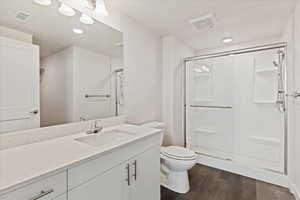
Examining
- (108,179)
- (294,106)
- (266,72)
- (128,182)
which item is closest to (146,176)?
(128,182)

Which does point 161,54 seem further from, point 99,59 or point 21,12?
→ point 21,12

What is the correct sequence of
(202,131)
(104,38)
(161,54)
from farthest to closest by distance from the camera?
1. (202,131)
2. (161,54)
3. (104,38)

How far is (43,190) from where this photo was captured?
0.68 metres

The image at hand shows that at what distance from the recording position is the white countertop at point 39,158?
642mm

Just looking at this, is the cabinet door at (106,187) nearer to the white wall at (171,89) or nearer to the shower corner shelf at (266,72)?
the white wall at (171,89)

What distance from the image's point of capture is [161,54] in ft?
8.75

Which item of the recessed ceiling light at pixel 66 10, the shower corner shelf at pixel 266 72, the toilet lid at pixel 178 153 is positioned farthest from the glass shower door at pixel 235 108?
the recessed ceiling light at pixel 66 10

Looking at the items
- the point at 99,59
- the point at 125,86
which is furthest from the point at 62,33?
the point at 125,86

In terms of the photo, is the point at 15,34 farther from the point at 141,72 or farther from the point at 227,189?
the point at 227,189

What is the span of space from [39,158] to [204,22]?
7.50ft

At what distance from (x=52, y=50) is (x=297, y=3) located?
2.47 meters

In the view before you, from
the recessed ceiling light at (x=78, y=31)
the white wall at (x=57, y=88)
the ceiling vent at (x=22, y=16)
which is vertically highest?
the recessed ceiling light at (x=78, y=31)

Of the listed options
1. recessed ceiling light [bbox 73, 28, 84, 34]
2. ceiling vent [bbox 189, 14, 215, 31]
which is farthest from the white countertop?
ceiling vent [bbox 189, 14, 215, 31]

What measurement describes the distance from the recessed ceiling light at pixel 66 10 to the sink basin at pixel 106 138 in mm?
1088
